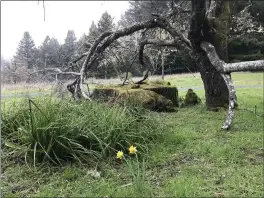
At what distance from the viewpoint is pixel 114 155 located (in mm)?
4344

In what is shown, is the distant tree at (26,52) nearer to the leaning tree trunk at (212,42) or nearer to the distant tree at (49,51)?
the distant tree at (49,51)

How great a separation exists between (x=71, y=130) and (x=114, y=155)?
0.62 meters

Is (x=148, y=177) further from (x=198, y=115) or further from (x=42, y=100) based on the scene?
(x=198, y=115)

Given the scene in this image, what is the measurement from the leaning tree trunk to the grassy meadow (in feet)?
6.98

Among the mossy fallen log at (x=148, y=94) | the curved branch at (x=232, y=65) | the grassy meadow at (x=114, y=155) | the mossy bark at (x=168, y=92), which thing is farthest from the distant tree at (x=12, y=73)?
the curved branch at (x=232, y=65)

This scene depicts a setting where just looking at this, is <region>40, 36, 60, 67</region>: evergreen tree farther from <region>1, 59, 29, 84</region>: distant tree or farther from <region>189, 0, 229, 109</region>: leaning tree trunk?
<region>189, 0, 229, 109</region>: leaning tree trunk

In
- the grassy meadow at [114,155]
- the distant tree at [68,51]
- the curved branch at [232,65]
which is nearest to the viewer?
the grassy meadow at [114,155]

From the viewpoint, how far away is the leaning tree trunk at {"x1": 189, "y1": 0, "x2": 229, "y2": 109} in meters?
6.60

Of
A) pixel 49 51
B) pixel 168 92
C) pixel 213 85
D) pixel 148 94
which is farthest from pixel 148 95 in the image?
pixel 49 51

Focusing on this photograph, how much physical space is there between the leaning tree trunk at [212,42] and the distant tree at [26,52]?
130 inches

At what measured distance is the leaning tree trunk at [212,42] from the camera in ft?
21.7

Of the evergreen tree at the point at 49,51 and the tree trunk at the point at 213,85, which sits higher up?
the evergreen tree at the point at 49,51

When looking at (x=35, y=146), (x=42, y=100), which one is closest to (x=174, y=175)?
(x=35, y=146)

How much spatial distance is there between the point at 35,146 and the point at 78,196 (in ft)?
3.38
